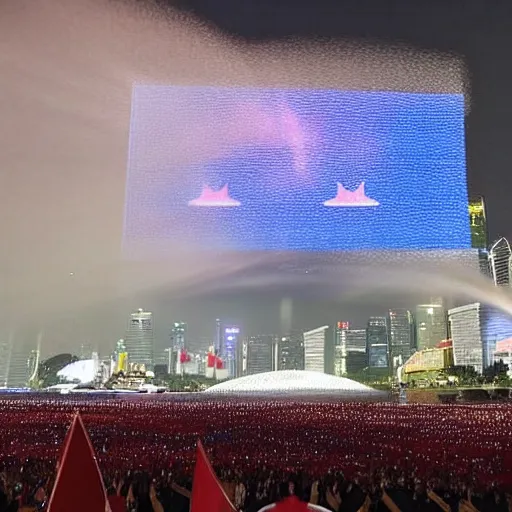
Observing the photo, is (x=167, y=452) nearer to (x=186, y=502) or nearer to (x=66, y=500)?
(x=186, y=502)

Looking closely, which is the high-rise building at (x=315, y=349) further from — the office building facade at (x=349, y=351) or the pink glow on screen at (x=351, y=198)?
the pink glow on screen at (x=351, y=198)

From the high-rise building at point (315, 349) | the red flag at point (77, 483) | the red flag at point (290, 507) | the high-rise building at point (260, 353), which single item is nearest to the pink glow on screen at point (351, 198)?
the high-rise building at point (315, 349)

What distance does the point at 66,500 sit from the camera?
725mm

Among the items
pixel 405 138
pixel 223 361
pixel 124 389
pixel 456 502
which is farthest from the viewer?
pixel 405 138

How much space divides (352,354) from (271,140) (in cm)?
100

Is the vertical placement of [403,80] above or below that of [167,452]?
above

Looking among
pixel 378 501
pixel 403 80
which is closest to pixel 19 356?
pixel 378 501

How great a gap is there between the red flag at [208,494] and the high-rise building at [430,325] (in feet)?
4.72

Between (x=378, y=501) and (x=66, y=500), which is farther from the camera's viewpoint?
(x=378, y=501)

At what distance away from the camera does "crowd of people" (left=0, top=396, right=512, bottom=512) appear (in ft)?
4.19

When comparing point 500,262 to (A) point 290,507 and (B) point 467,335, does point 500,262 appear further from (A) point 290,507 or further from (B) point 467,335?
(A) point 290,507

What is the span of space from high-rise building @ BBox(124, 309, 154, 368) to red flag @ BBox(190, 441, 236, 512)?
1.26 metres

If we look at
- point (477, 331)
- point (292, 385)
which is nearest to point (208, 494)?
point (292, 385)

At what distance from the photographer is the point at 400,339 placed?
84.5 inches
